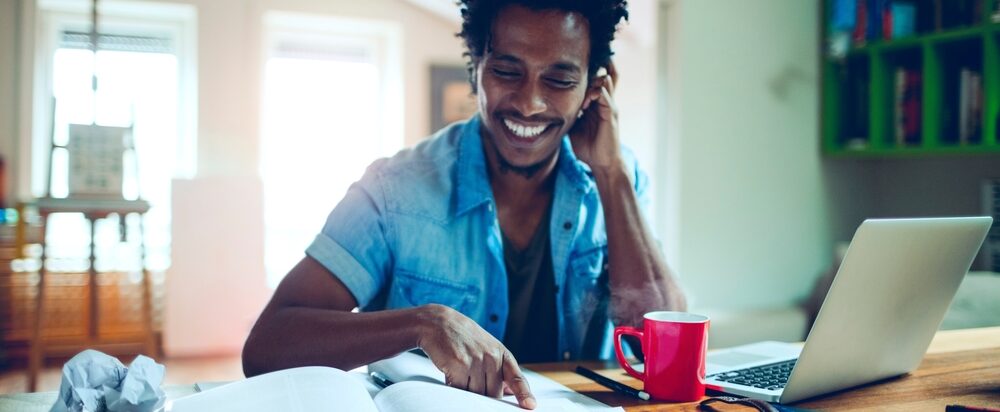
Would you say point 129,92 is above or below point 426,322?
above

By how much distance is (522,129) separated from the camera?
122 cm

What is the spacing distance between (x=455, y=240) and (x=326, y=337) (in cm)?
33

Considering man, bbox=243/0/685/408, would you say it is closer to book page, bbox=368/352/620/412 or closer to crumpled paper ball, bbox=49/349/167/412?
book page, bbox=368/352/620/412

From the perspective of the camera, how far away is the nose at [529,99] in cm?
119

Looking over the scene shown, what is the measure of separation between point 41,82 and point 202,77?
779mm

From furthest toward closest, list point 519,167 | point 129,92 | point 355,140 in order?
point 355,140, point 129,92, point 519,167

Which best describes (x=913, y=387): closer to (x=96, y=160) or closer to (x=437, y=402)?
(x=437, y=402)

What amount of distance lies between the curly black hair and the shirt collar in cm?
13

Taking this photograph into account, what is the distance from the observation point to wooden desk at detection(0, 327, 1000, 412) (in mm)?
790

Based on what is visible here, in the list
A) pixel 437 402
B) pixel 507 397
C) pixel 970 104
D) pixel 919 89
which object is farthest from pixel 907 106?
pixel 437 402

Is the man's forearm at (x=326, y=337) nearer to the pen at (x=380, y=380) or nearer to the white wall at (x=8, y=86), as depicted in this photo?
the pen at (x=380, y=380)

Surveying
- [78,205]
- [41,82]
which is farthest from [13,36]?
[78,205]

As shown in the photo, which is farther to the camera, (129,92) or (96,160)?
(129,92)

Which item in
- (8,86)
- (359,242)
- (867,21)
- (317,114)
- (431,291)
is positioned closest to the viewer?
(359,242)
